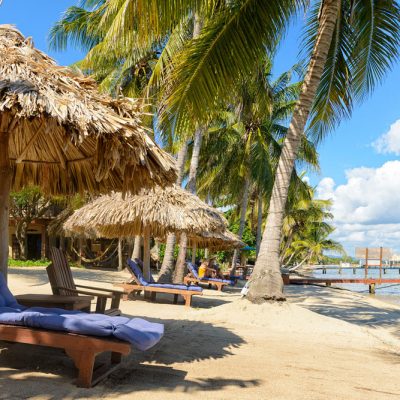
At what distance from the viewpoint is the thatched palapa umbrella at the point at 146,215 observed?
31.0 ft

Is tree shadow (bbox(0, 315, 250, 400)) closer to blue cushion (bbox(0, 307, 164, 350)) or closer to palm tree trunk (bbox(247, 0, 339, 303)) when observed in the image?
blue cushion (bbox(0, 307, 164, 350))

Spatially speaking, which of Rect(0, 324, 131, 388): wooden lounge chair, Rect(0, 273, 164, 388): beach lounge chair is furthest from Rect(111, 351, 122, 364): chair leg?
Rect(0, 324, 131, 388): wooden lounge chair

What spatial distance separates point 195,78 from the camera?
25.3 feet

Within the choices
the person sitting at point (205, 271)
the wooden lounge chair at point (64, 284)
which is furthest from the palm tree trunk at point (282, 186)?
the person sitting at point (205, 271)

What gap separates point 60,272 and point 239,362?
2466 millimetres

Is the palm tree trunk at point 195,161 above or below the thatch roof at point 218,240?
above

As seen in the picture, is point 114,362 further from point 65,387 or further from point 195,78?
point 195,78

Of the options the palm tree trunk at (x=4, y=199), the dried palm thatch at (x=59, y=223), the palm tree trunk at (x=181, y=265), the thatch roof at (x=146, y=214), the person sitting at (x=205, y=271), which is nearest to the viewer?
the palm tree trunk at (x=4, y=199)

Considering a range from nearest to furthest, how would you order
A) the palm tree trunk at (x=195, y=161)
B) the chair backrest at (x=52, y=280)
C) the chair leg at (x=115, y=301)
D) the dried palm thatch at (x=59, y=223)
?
the chair backrest at (x=52, y=280), the chair leg at (x=115, y=301), the palm tree trunk at (x=195, y=161), the dried palm thatch at (x=59, y=223)

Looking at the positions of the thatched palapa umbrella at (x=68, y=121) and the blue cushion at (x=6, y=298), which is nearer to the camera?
the thatched palapa umbrella at (x=68, y=121)

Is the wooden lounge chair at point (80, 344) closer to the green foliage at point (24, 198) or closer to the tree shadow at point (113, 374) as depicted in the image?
the tree shadow at point (113, 374)

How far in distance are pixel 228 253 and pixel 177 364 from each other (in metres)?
28.6

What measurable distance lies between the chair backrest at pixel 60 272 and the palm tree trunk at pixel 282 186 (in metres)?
3.29

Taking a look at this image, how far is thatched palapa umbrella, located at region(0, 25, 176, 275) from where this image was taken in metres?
3.98
